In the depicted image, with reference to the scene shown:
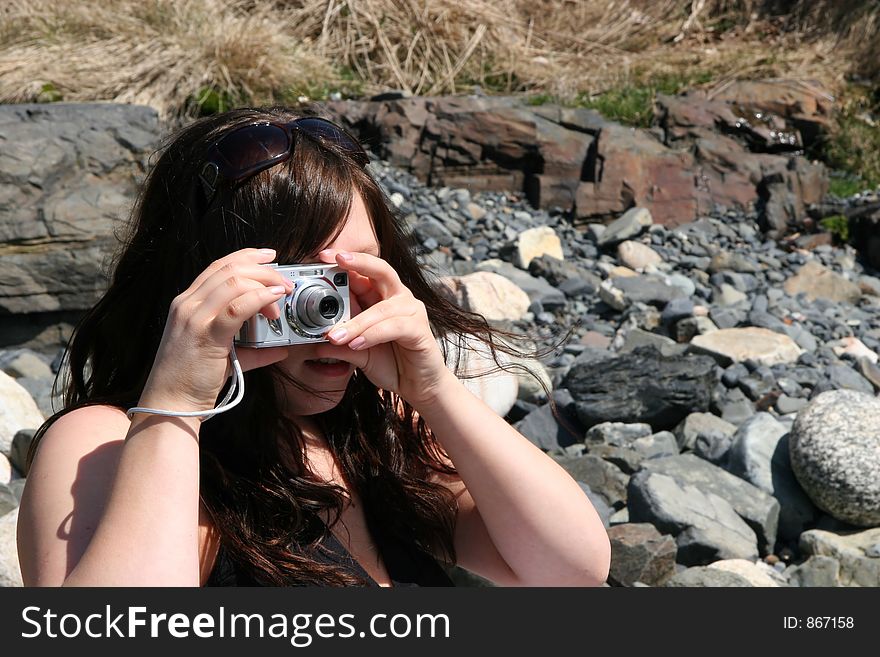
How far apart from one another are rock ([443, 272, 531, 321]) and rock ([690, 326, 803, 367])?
3.32 feet

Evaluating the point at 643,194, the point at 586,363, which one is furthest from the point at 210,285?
the point at 643,194

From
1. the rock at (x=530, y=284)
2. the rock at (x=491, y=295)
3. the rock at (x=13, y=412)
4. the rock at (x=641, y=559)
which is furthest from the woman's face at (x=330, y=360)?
the rock at (x=530, y=284)

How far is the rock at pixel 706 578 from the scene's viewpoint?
3.46 meters

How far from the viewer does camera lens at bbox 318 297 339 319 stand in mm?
1562

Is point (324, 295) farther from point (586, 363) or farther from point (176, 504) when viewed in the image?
point (586, 363)

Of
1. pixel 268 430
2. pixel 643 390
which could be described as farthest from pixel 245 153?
pixel 643 390

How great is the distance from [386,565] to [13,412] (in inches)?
117

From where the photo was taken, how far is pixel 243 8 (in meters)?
9.65

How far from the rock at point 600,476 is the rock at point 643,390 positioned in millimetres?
509

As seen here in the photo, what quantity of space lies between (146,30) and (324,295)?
25.6 ft

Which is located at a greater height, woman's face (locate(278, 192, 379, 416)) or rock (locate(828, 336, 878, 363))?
woman's face (locate(278, 192, 379, 416))

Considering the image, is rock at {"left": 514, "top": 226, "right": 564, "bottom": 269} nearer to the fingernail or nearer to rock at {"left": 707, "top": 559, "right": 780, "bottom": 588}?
rock at {"left": 707, "top": 559, "right": 780, "bottom": 588}

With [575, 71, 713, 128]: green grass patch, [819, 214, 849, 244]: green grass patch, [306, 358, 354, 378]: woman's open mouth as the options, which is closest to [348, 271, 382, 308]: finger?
[306, 358, 354, 378]: woman's open mouth

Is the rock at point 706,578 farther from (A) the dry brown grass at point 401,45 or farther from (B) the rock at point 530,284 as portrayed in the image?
(A) the dry brown grass at point 401,45
